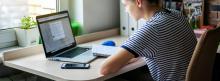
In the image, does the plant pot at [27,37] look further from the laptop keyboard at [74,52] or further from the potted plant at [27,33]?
the laptop keyboard at [74,52]

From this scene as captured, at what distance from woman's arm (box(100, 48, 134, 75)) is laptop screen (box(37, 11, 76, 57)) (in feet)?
1.49

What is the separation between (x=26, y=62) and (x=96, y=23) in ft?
2.91

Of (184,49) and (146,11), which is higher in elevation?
(146,11)

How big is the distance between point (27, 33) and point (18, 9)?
0.62ft

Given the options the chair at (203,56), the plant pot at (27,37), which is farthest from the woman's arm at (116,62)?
the plant pot at (27,37)

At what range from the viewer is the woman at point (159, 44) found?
1.49 metres

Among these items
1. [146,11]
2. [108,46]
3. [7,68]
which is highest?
[146,11]

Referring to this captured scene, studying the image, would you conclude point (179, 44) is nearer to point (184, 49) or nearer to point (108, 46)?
point (184, 49)

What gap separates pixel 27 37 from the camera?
2229 millimetres

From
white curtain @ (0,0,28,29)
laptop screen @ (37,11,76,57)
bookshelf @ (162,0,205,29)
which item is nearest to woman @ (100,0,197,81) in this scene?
laptop screen @ (37,11,76,57)

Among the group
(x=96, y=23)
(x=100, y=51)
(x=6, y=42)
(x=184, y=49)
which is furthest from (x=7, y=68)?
(x=184, y=49)

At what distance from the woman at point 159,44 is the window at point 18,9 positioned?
0.94 metres

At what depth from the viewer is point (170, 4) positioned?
249 centimetres

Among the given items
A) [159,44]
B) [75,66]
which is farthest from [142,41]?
[75,66]
